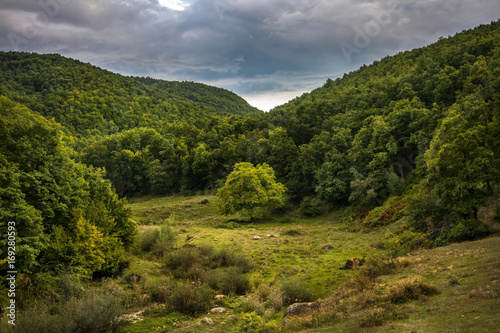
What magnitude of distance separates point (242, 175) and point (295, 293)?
3188 centimetres

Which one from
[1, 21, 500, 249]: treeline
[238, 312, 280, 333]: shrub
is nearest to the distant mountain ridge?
[1, 21, 500, 249]: treeline

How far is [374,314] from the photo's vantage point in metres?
8.97

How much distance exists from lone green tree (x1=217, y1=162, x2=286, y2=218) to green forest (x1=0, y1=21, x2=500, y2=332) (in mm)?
222

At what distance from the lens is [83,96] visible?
107m

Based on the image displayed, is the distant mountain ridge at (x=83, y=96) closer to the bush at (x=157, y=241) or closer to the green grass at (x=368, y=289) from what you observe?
the bush at (x=157, y=241)

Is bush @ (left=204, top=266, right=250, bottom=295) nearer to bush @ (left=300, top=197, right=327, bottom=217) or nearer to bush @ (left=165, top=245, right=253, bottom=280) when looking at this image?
bush @ (left=165, top=245, right=253, bottom=280)

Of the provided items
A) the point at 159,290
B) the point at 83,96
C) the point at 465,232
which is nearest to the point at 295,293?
the point at 159,290

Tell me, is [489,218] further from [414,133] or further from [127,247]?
[127,247]

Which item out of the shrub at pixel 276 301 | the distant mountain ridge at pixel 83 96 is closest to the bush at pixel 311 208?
Answer: the shrub at pixel 276 301

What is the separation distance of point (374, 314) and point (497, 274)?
4.91 m

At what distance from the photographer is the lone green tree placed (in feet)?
146

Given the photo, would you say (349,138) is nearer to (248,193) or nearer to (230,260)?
(248,193)

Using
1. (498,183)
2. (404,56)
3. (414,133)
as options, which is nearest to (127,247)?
(498,183)

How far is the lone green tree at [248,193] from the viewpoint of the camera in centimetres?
4447
